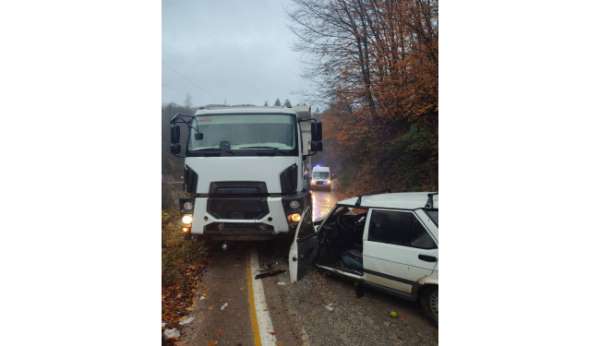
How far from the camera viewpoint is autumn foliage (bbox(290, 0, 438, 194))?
308 cm

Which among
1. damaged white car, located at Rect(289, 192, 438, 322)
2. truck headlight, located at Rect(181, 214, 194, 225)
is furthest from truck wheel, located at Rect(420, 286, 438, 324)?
truck headlight, located at Rect(181, 214, 194, 225)

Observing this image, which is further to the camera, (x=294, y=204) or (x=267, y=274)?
(x=294, y=204)

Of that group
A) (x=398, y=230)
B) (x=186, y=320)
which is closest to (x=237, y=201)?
(x=186, y=320)

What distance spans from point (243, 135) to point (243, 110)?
44 centimetres

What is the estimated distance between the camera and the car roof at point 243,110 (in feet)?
14.7

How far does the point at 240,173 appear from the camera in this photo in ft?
13.5

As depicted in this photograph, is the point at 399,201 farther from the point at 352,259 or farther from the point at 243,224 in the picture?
the point at 243,224

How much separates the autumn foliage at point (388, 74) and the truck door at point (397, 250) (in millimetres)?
555

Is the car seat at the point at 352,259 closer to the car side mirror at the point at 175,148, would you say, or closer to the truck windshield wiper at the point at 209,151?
the truck windshield wiper at the point at 209,151

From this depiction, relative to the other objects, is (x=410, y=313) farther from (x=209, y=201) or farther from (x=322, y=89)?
(x=322, y=89)

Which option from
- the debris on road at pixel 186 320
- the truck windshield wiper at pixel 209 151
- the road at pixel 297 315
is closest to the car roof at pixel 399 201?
the road at pixel 297 315

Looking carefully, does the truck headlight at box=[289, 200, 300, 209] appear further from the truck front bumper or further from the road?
the road
